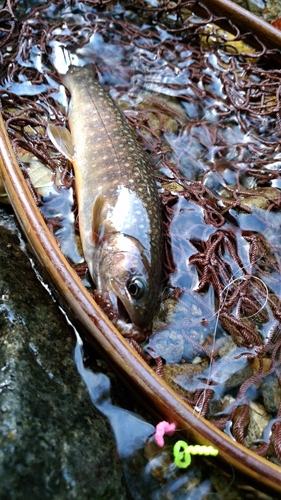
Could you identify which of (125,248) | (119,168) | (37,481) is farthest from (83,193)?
(37,481)

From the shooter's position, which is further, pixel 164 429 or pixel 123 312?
pixel 123 312

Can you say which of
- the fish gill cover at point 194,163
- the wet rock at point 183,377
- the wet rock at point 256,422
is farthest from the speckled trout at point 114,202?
the wet rock at point 256,422

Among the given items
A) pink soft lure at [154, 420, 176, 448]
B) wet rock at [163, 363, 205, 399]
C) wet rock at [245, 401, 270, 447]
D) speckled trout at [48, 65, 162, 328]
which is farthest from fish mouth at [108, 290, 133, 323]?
wet rock at [245, 401, 270, 447]

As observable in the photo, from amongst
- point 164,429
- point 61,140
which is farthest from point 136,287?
point 61,140

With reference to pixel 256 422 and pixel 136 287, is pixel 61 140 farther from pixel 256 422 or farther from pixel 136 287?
pixel 256 422

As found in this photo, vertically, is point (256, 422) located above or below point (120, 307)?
below

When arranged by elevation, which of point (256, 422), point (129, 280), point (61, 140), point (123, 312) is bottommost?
point (256, 422)

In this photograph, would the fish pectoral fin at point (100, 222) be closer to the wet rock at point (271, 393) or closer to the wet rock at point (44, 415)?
the wet rock at point (44, 415)
